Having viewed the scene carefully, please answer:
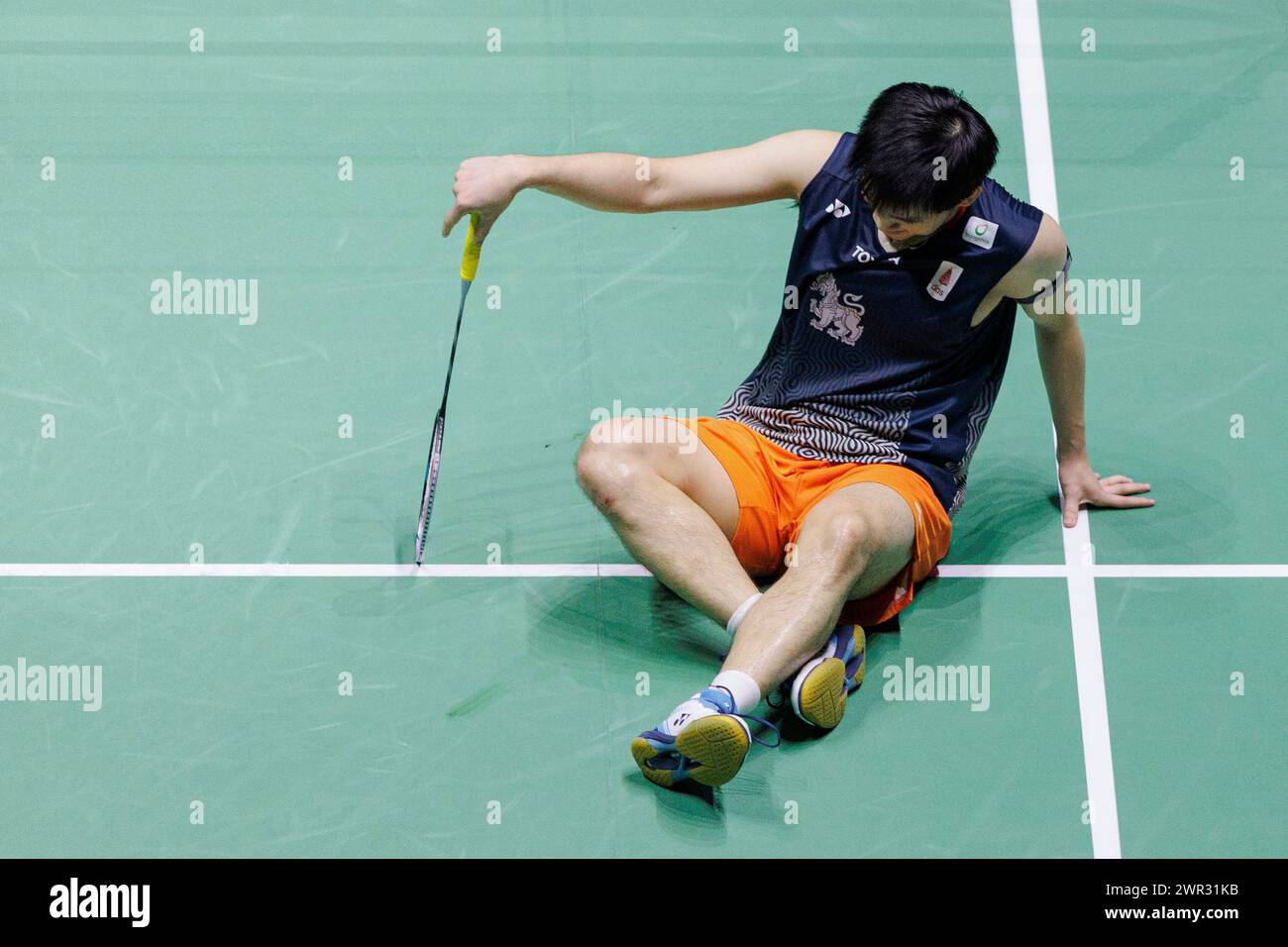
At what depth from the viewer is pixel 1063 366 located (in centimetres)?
478

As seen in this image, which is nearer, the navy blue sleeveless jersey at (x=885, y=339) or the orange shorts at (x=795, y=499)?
the navy blue sleeveless jersey at (x=885, y=339)

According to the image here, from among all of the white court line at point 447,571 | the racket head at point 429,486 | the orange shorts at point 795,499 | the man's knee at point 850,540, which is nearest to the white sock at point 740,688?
the man's knee at point 850,540

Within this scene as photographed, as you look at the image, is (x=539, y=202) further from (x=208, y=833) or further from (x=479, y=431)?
(x=208, y=833)

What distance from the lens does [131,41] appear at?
6.29 m

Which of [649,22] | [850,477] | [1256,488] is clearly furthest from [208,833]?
[649,22]

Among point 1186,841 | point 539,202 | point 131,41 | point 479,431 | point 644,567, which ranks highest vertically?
point 131,41

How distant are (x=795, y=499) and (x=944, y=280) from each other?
2.22ft

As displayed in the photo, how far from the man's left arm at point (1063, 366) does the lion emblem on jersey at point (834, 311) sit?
387 millimetres

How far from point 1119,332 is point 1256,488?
0.68 m

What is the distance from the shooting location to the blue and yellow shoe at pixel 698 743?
4.08 m

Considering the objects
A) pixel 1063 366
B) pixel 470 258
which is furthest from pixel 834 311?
pixel 470 258

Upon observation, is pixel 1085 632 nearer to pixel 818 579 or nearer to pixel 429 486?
pixel 818 579

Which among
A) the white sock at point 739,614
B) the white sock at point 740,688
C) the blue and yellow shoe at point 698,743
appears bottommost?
the blue and yellow shoe at point 698,743

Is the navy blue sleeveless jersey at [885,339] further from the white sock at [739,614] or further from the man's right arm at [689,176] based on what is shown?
the white sock at [739,614]
